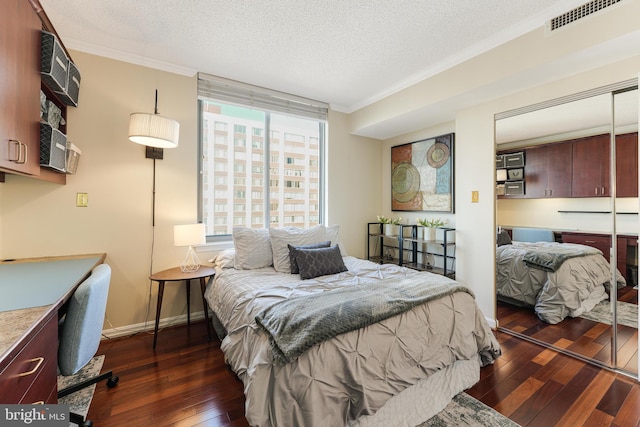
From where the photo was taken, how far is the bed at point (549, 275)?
7.36 ft

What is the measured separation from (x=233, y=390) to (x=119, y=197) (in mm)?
2016

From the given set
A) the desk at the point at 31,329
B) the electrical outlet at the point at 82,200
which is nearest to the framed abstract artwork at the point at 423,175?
the desk at the point at 31,329

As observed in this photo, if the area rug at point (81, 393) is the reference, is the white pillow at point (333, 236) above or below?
above

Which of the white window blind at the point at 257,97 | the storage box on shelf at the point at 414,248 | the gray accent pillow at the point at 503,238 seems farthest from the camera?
the storage box on shelf at the point at 414,248

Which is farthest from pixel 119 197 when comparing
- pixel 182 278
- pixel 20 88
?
pixel 20 88

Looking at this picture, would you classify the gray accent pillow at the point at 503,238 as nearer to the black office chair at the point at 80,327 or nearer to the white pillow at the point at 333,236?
the white pillow at the point at 333,236

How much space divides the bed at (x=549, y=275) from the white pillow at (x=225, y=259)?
2.68m

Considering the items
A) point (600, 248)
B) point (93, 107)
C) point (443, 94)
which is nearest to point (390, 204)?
point (443, 94)

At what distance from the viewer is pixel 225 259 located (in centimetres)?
280

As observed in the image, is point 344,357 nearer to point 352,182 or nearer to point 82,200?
point 82,200

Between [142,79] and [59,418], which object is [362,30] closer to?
[142,79]

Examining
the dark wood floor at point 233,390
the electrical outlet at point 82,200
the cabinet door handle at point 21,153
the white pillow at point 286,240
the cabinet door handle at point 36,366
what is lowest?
the dark wood floor at point 233,390

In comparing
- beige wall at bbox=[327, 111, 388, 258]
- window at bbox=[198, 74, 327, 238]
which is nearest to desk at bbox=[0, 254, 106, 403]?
window at bbox=[198, 74, 327, 238]

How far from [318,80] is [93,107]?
2197 mm
